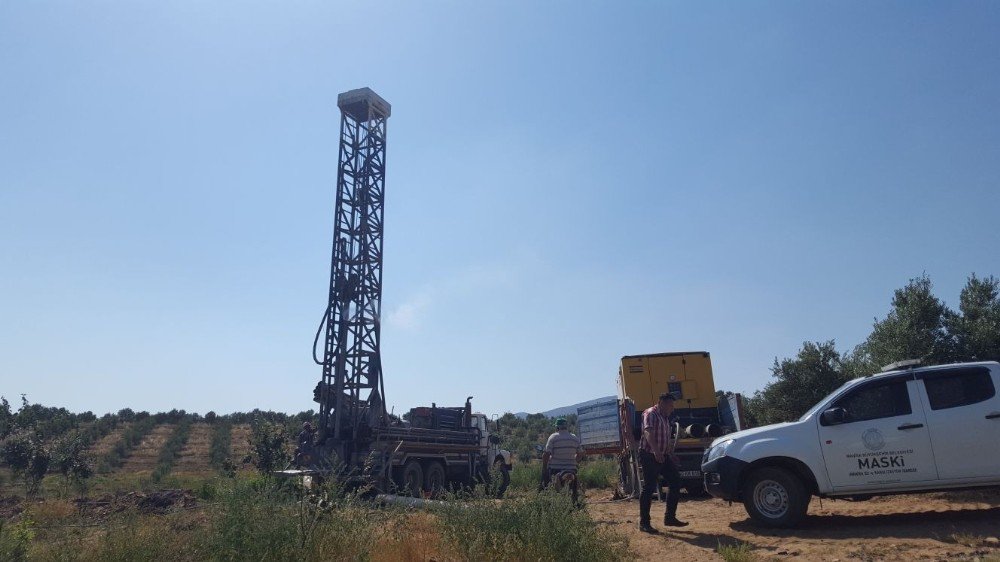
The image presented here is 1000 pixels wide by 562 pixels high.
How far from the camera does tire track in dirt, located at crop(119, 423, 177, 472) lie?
118 ft

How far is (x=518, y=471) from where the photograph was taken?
69.7 ft

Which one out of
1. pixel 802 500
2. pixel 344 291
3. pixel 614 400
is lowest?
pixel 802 500

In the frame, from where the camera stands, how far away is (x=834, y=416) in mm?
8172

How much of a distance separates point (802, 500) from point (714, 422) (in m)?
6.94

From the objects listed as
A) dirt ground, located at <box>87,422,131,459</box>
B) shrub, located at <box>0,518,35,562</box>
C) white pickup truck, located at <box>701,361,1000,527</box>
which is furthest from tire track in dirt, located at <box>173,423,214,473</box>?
white pickup truck, located at <box>701,361,1000,527</box>

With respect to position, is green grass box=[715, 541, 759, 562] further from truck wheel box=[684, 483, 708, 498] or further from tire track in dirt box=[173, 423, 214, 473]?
tire track in dirt box=[173, 423, 214, 473]

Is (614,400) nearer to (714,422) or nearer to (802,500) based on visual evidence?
(714,422)

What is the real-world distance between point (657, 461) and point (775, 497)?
5.03 feet

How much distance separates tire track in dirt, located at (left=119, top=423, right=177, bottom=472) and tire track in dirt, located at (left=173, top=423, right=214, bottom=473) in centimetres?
143

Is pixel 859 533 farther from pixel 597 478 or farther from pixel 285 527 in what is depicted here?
pixel 597 478

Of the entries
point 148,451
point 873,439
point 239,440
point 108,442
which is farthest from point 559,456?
point 108,442

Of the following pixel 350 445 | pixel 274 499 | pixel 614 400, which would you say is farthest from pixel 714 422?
pixel 274 499

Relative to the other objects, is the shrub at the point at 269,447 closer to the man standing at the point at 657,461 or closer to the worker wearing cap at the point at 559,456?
the worker wearing cap at the point at 559,456

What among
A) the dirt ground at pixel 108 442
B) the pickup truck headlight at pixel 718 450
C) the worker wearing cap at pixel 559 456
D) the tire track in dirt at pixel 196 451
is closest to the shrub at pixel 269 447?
the worker wearing cap at pixel 559 456
